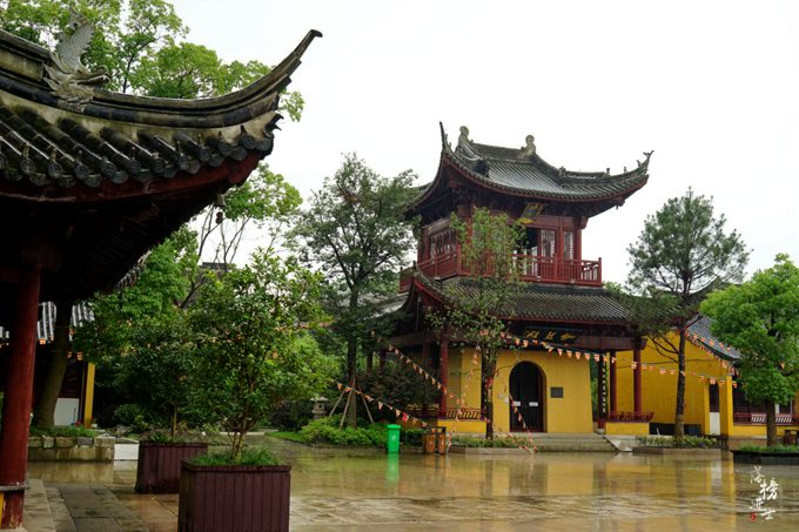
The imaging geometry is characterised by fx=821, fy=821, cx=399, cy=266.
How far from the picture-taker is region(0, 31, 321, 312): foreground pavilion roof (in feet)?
16.3

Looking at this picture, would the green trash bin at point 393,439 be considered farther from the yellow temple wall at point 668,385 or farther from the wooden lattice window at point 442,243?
the yellow temple wall at point 668,385

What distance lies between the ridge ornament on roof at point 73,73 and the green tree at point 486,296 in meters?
17.8

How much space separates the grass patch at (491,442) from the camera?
22.8m

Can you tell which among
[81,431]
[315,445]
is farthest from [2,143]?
[315,445]

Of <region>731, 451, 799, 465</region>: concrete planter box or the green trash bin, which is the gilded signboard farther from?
<region>731, 451, 799, 465</region>: concrete planter box

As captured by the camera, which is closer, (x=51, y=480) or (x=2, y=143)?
(x=2, y=143)

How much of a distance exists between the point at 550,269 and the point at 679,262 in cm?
455

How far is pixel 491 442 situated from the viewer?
22.9 meters

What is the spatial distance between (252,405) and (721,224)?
19916mm

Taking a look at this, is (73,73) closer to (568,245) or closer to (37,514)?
(37,514)

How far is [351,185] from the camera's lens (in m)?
26.2

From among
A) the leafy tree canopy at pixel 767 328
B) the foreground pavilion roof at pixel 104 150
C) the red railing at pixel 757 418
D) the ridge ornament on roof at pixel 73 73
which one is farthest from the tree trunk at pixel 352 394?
the ridge ornament on roof at pixel 73 73

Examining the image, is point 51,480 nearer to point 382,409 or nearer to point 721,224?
point 382,409

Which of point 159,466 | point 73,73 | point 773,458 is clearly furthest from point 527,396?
point 73,73
